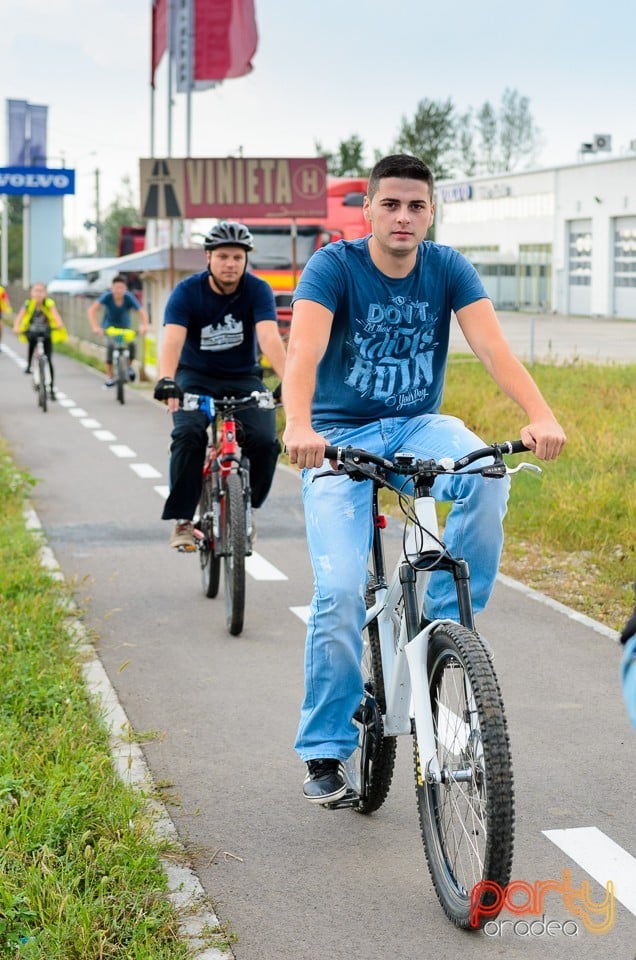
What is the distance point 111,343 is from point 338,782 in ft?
59.6

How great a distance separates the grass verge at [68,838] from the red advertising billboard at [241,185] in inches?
642

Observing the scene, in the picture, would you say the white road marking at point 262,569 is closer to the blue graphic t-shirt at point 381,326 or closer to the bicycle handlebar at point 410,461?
the blue graphic t-shirt at point 381,326

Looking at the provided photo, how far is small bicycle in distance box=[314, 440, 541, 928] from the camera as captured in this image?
11.0ft

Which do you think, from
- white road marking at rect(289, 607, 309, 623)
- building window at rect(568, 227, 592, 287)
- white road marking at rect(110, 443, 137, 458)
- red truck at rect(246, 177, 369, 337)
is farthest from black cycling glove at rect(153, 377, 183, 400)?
building window at rect(568, 227, 592, 287)

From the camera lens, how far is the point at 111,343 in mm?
21766

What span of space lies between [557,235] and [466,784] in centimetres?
5702

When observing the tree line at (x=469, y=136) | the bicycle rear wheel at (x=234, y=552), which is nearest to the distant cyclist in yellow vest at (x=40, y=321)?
the bicycle rear wheel at (x=234, y=552)

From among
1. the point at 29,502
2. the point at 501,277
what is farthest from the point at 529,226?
the point at 29,502

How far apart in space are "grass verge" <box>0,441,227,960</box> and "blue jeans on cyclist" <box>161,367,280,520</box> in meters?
1.78

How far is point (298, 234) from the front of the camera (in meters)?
24.5

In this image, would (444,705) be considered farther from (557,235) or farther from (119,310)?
(557,235)

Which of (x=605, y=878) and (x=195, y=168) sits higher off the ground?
(x=195, y=168)

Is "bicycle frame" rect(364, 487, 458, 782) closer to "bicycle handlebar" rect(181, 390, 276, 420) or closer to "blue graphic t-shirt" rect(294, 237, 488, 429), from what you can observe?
"blue graphic t-shirt" rect(294, 237, 488, 429)

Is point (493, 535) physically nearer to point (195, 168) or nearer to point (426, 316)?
point (426, 316)
